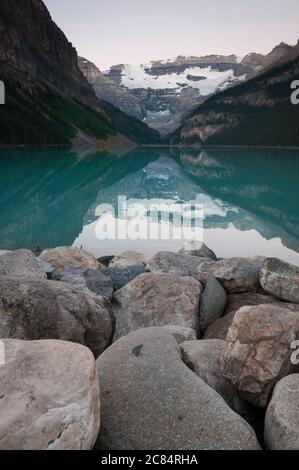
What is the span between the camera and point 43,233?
2738cm

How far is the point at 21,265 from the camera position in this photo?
44.4 feet

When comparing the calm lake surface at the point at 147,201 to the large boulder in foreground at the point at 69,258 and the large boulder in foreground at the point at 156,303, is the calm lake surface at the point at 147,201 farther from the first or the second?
the large boulder in foreground at the point at 156,303

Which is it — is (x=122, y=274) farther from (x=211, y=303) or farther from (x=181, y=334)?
(x=181, y=334)

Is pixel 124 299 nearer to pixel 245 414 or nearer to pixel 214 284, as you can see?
pixel 214 284

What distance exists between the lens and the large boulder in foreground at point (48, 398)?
14.3 ft

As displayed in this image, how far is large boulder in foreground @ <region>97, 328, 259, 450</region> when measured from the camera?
5379mm

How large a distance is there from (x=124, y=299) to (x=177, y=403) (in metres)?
6.08

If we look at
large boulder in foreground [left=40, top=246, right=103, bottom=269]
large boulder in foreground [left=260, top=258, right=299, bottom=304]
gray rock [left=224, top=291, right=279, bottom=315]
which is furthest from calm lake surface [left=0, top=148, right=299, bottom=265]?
large boulder in foreground [left=260, top=258, right=299, bottom=304]

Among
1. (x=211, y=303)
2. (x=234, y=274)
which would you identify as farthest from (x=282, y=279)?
(x=211, y=303)

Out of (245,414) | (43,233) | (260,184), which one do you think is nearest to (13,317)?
(245,414)

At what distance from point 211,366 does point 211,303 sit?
4.53 m

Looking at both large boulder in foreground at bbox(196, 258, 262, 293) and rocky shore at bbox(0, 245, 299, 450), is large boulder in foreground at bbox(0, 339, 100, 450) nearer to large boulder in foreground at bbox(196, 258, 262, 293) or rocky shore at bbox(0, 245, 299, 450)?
rocky shore at bbox(0, 245, 299, 450)

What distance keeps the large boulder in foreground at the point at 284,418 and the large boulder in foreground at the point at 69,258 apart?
11.5 meters

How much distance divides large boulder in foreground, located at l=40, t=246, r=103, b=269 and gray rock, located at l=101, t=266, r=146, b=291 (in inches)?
87.7
